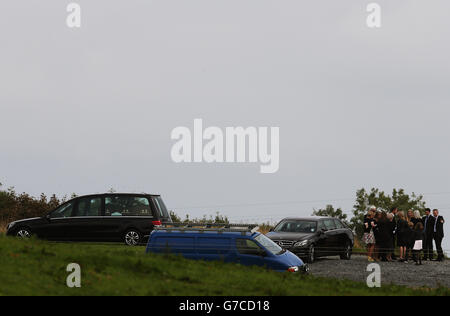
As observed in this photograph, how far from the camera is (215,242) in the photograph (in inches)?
774

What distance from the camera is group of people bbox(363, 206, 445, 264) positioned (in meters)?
28.8

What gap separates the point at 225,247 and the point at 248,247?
55 centimetres

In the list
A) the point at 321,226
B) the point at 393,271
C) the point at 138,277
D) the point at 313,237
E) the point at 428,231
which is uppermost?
the point at 321,226

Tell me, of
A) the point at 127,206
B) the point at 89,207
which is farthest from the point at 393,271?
the point at 89,207

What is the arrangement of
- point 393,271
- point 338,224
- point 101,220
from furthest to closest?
1. point 338,224
2. point 101,220
3. point 393,271

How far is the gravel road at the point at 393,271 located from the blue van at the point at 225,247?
11.4ft

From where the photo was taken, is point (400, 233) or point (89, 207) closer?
point (89, 207)

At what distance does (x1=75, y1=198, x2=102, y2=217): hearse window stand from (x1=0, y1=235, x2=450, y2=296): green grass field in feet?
33.9

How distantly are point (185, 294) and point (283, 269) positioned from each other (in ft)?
19.1

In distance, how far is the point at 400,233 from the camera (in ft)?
96.5

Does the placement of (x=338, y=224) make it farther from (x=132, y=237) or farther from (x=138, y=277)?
(x=138, y=277)
